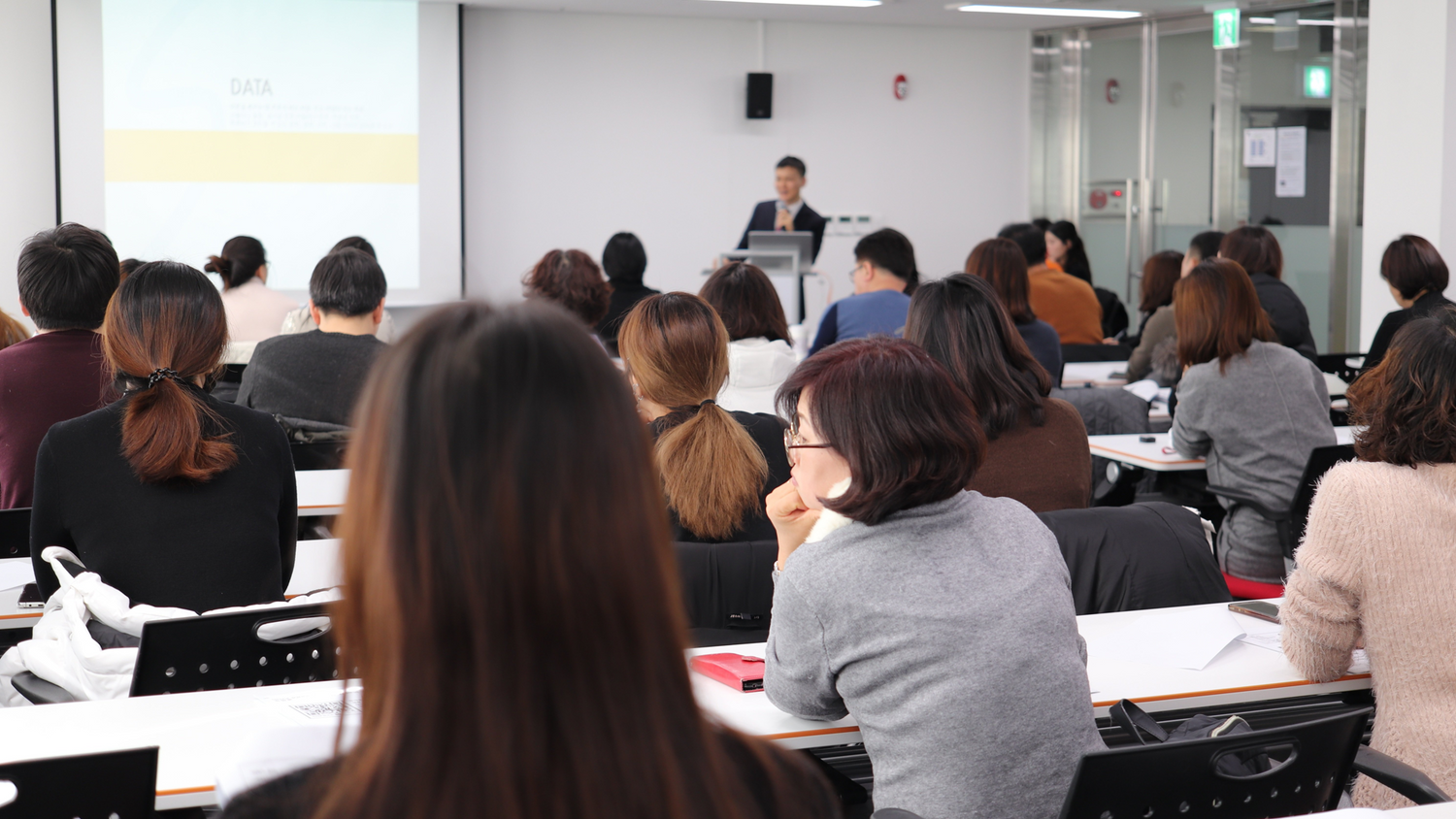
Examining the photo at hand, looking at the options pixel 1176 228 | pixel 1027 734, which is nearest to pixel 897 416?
pixel 1027 734

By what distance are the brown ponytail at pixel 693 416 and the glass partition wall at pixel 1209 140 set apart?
659 cm

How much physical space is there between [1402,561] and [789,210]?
22.7 ft

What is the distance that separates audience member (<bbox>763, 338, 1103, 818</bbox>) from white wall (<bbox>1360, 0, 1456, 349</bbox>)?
18.8 feet

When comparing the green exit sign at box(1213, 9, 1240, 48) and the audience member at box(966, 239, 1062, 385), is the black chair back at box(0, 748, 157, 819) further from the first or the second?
the green exit sign at box(1213, 9, 1240, 48)

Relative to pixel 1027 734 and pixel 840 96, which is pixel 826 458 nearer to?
pixel 1027 734

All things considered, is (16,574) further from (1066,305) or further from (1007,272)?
Answer: (1066,305)

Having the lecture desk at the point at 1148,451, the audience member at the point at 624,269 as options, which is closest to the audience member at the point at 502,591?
the lecture desk at the point at 1148,451

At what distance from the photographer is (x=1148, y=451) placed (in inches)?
176

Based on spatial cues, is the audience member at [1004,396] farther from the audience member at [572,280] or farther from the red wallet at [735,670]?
the audience member at [572,280]

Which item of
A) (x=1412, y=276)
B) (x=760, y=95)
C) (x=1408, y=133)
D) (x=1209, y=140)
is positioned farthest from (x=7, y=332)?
(x=1209, y=140)

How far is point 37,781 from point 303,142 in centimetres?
784

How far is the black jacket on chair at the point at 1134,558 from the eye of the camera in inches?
104

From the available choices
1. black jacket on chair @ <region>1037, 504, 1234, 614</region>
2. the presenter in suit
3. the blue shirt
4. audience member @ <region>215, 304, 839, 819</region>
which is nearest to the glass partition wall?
the presenter in suit

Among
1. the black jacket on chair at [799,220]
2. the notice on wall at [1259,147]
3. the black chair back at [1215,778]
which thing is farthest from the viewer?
the black jacket on chair at [799,220]
